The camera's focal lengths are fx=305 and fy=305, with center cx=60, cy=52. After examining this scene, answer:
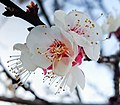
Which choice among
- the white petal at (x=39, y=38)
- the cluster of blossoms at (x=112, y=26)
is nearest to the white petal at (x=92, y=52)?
the white petal at (x=39, y=38)

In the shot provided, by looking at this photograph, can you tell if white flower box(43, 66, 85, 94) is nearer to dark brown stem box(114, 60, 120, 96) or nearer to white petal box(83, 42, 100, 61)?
white petal box(83, 42, 100, 61)

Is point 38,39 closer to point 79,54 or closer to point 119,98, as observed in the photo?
point 79,54

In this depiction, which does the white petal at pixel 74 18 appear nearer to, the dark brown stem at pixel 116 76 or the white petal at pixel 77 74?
the white petal at pixel 77 74

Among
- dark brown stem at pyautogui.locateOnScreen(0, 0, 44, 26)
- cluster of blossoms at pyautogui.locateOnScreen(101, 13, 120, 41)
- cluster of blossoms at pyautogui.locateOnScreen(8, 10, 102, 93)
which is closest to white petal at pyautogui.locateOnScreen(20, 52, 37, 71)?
cluster of blossoms at pyautogui.locateOnScreen(8, 10, 102, 93)

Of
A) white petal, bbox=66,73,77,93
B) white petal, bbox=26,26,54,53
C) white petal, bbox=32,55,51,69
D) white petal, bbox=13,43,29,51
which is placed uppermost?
white petal, bbox=26,26,54,53

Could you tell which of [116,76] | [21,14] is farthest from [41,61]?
[116,76]

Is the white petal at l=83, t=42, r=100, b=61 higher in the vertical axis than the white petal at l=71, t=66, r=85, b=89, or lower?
higher

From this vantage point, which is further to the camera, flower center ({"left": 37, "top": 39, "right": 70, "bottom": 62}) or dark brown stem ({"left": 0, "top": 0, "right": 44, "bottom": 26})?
flower center ({"left": 37, "top": 39, "right": 70, "bottom": 62})
